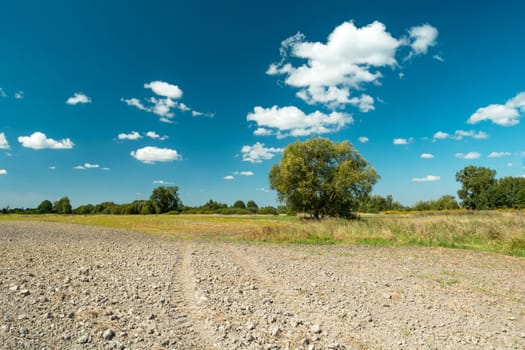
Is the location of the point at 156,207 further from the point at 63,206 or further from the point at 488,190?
the point at 488,190

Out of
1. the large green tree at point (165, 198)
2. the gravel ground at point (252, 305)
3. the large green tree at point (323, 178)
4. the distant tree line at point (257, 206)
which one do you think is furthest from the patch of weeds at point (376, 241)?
the large green tree at point (165, 198)

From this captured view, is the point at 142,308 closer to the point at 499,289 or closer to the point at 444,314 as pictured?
the point at 444,314

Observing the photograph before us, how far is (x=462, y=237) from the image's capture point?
71.0 feet

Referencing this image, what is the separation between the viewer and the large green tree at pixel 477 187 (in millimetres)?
95250

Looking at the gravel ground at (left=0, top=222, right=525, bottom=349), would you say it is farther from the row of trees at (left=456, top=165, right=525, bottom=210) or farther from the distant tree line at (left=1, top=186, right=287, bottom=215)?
the row of trees at (left=456, top=165, right=525, bottom=210)

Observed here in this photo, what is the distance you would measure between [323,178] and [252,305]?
37.6 metres

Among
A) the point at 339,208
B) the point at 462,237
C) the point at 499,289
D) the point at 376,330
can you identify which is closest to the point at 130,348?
the point at 376,330

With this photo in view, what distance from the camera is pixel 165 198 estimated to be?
352 feet

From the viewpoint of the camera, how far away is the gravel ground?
5.48 m

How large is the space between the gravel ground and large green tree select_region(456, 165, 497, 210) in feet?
333

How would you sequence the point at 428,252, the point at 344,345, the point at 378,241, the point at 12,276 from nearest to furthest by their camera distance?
1. the point at 344,345
2. the point at 12,276
3. the point at 428,252
4. the point at 378,241

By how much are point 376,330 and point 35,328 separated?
6.12 meters

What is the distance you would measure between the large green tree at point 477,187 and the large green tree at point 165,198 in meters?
93.6

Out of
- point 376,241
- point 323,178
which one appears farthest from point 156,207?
point 376,241
